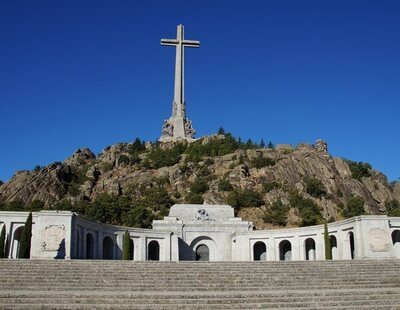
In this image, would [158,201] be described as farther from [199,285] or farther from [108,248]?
[199,285]

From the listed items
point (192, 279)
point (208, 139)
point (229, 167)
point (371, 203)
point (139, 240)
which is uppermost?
point (208, 139)

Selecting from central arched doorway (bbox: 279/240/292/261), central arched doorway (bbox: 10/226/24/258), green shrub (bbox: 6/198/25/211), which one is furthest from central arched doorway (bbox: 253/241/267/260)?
green shrub (bbox: 6/198/25/211)

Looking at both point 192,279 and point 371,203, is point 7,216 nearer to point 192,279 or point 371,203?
point 192,279

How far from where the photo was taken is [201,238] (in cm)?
4838

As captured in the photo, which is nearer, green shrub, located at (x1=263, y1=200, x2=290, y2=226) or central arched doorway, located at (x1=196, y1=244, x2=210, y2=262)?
central arched doorway, located at (x1=196, y1=244, x2=210, y2=262)

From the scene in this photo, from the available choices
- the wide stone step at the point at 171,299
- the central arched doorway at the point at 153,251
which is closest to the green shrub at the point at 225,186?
the central arched doorway at the point at 153,251

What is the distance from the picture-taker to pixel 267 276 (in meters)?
25.4

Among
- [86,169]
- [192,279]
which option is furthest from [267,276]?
[86,169]

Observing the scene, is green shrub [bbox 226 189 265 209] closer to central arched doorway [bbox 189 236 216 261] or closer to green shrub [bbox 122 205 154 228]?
green shrub [bbox 122 205 154 228]

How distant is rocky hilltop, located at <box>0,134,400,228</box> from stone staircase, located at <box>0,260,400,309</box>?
112ft

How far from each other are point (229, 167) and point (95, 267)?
180 feet

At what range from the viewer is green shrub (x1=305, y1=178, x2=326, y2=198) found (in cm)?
7269

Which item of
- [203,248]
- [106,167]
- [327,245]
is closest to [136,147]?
[106,167]

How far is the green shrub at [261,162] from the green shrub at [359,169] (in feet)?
44.7
